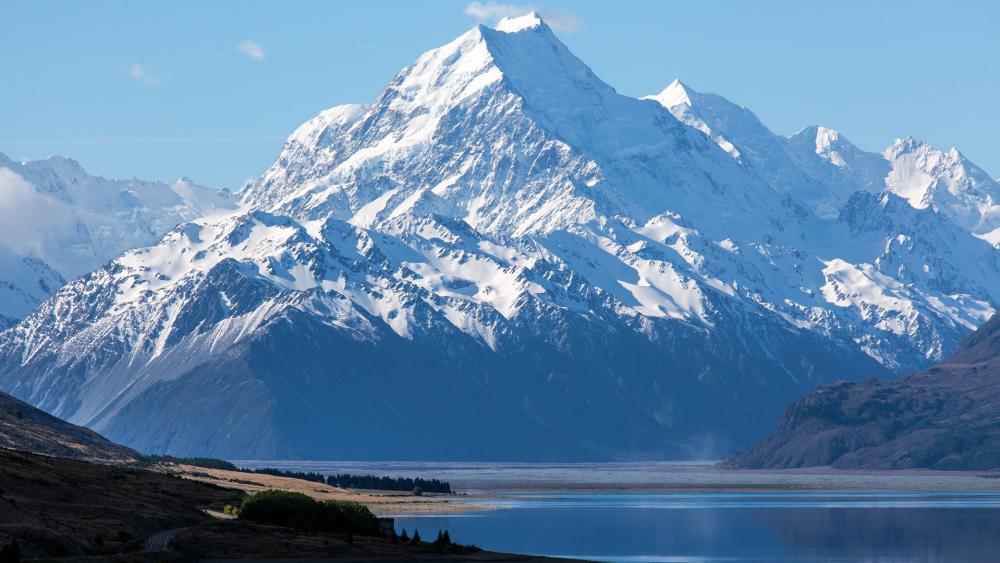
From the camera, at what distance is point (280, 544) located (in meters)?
149

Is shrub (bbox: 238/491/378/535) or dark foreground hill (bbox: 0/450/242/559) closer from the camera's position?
dark foreground hill (bbox: 0/450/242/559)

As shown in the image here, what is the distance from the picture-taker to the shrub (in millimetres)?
170250

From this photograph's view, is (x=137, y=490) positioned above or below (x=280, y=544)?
above

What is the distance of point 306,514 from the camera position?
171125 millimetres

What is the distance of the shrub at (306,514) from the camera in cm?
17025

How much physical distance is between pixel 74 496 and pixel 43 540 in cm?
4076

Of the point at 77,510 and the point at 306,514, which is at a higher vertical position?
the point at 306,514

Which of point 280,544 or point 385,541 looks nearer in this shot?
point 280,544

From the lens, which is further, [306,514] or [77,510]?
[306,514]

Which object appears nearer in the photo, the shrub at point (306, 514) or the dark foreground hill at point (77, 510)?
the dark foreground hill at point (77, 510)

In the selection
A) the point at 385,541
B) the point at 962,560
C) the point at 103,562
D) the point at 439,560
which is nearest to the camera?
the point at 103,562

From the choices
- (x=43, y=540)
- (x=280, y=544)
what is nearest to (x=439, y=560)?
(x=280, y=544)

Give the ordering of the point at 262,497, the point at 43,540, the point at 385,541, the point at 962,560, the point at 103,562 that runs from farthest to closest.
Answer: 1. the point at 962,560
2. the point at 262,497
3. the point at 385,541
4. the point at 43,540
5. the point at 103,562

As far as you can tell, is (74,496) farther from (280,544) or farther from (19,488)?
(280,544)
